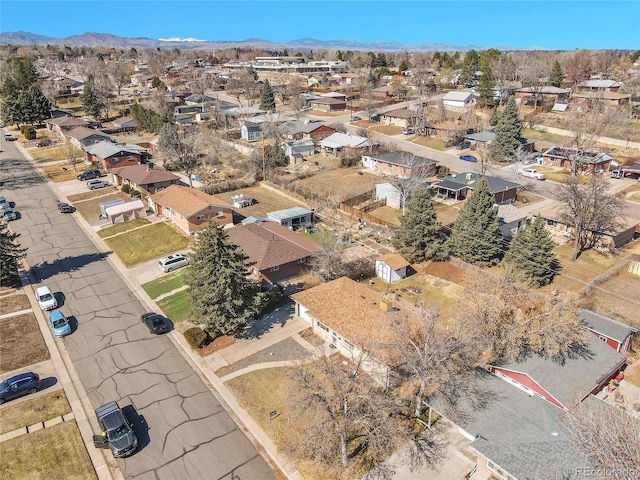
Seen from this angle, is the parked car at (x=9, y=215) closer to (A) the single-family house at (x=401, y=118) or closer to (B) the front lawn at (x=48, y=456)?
(B) the front lawn at (x=48, y=456)

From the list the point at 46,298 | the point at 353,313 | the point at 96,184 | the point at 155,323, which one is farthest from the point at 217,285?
the point at 96,184

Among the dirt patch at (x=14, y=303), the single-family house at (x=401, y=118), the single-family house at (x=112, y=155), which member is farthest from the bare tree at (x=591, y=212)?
the single-family house at (x=112, y=155)

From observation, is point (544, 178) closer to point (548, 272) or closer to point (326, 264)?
point (548, 272)

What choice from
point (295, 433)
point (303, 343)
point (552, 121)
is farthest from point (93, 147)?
point (552, 121)

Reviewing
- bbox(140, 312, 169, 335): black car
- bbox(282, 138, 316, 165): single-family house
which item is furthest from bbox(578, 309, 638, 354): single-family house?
bbox(282, 138, 316, 165): single-family house

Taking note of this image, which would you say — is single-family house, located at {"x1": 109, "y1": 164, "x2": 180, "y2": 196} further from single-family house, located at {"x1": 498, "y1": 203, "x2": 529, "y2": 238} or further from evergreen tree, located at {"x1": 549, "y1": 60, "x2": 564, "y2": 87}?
evergreen tree, located at {"x1": 549, "y1": 60, "x2": 564, "y2": 87}

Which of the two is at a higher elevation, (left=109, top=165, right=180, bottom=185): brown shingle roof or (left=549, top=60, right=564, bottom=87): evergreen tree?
(left=549, top=60, right=564, bottom=87): evergreen tree
